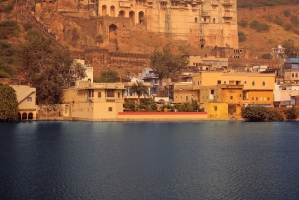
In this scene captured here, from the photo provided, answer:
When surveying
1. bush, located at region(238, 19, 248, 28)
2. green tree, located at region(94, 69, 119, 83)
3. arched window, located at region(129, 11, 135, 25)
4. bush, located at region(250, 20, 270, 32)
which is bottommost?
green tree, located at region(94, 69, 119, 83)

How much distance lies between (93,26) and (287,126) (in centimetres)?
3181

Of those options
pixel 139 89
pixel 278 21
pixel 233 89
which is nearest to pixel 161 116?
pixel 139 89

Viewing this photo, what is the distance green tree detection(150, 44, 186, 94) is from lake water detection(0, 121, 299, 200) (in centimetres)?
2295

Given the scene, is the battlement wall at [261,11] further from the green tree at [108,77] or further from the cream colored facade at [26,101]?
the cream colored facade at [26,101]

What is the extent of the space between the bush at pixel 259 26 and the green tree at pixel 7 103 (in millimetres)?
76937

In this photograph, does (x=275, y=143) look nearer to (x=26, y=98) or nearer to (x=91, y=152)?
(x=91, y=152)

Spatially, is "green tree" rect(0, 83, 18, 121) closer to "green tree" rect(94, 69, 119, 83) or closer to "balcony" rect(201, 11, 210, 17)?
"green tree" rect(94, 69, 119, 83)

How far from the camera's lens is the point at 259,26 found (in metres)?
141

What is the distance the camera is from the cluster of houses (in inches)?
2881

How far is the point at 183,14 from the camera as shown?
105 metres

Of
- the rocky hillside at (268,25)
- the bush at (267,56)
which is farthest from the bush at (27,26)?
the rocky hillside at (268,25)

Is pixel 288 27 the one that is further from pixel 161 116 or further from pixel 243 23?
pixel 161 116

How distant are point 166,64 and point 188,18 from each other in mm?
17087

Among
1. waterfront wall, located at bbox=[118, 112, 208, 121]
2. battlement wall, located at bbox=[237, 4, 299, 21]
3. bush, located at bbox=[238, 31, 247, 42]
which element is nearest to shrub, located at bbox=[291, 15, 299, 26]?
battlement wall, located at bbox=[237, 4, 299, 21]
